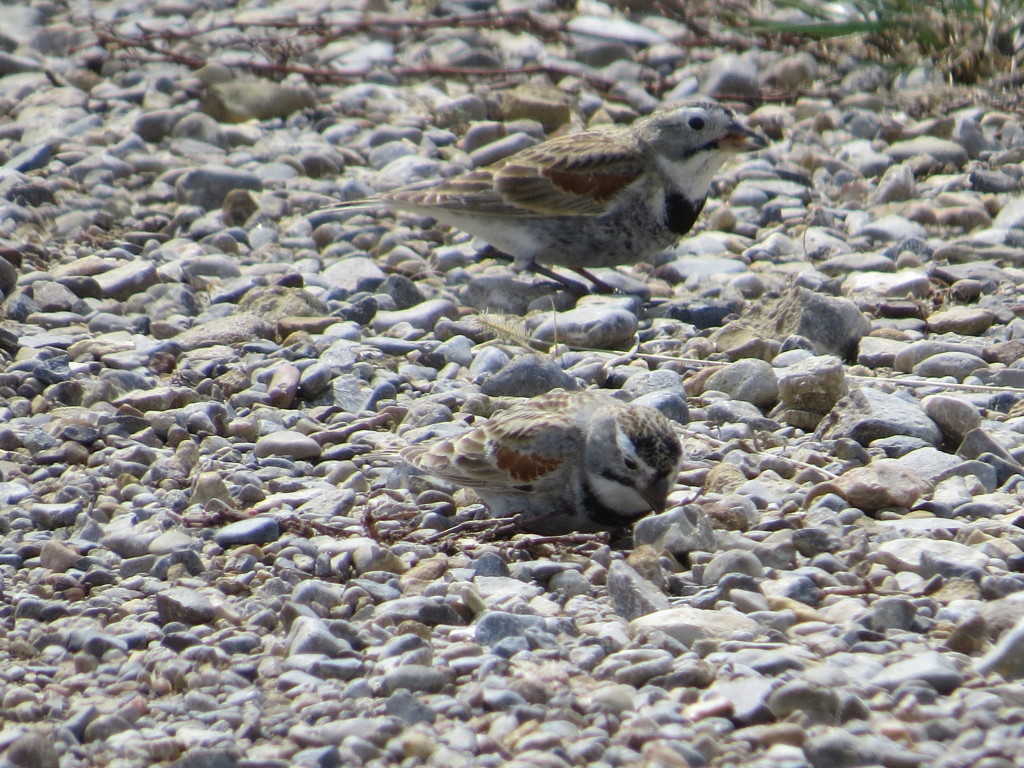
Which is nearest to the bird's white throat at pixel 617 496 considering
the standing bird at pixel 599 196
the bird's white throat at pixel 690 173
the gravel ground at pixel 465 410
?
the gravel ground at pixel 465 410

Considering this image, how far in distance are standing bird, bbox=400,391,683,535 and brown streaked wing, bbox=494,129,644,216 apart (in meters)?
2.85

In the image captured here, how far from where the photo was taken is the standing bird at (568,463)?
4629 mm

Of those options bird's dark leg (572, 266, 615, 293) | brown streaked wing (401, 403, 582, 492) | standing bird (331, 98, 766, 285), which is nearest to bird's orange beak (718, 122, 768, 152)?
standing bird (331, 98, 766, 285)

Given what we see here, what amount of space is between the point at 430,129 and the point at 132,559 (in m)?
5.83

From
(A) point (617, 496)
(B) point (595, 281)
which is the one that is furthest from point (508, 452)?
(B) point (595, 281)

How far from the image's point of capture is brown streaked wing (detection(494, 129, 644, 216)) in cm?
780

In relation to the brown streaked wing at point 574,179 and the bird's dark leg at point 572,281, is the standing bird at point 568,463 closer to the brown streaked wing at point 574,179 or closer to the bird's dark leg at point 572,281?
the bird's dark leg at point 572,281

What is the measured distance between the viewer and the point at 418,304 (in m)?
7.43

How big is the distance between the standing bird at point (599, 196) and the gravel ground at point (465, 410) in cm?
27

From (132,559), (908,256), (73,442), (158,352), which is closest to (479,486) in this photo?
(132,559)

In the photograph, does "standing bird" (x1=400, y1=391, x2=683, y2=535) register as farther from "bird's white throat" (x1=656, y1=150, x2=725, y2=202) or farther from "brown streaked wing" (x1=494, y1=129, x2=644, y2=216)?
"bird's white throat" (x1=656, y1=150, x2=725, y2=202)

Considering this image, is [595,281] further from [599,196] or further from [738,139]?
[738,139]

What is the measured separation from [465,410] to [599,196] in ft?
7.47

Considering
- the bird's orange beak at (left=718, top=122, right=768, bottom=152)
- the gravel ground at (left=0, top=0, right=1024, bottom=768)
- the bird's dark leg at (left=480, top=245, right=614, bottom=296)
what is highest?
the bird's orange beak at (left=718, top=122, right=768, bottom=152)
